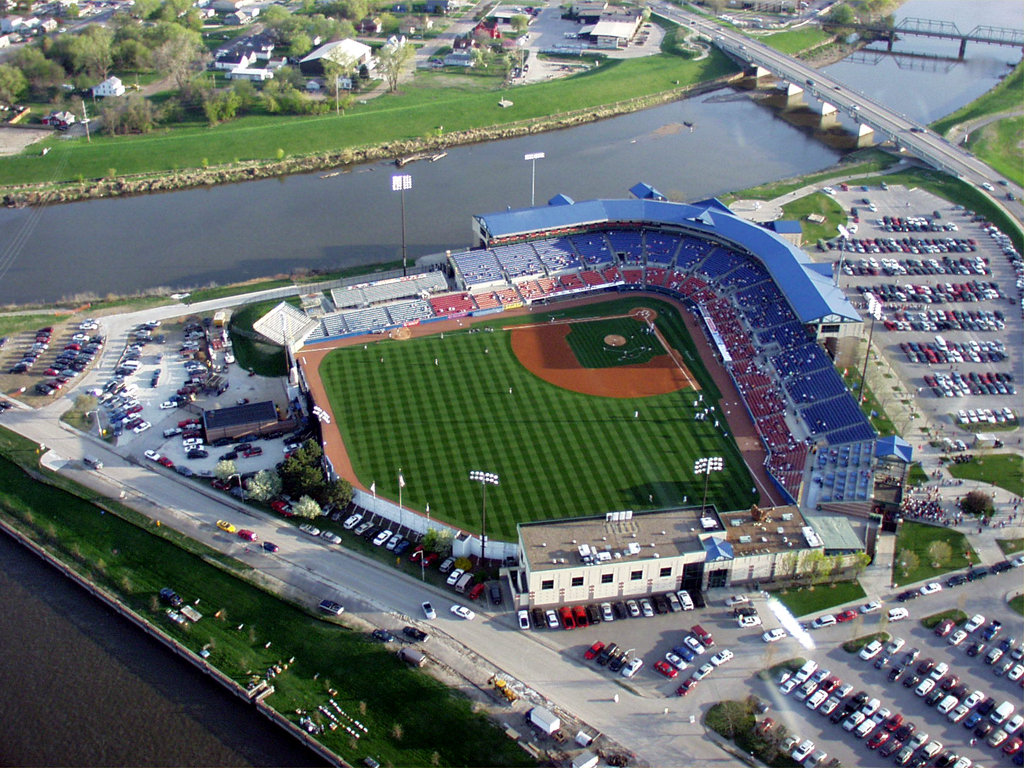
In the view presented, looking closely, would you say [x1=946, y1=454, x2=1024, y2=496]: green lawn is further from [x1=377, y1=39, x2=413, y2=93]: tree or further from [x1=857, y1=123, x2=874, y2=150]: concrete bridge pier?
[x1=377, y1=39, x2=413, y2=93]: tree

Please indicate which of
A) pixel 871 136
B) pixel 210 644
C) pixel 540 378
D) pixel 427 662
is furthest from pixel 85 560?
pixel 871 136

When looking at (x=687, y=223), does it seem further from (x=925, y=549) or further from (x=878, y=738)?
(x=878, y=738)

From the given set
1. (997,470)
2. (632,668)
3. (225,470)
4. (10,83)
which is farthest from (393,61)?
(632,668)

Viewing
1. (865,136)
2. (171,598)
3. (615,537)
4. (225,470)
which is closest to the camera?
(171,598)

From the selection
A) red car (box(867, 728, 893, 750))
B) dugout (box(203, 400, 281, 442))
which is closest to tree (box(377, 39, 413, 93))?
dugout (box(203, 400, 281, 442))

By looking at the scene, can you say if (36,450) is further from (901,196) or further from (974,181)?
(974,181)

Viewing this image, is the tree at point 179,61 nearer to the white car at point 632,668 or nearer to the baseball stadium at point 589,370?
the baseball stadium at point 589,370
